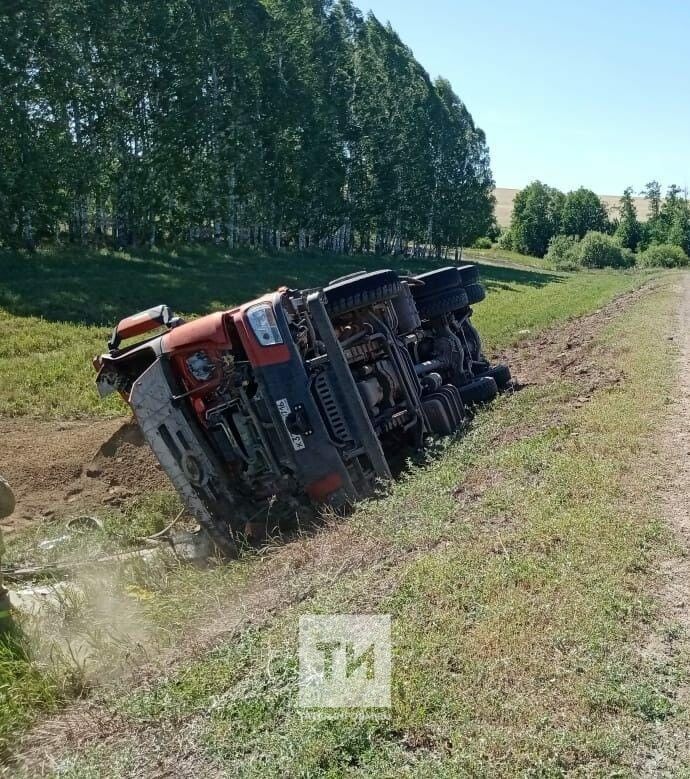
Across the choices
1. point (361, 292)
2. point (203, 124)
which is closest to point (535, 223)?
point (203, 124)

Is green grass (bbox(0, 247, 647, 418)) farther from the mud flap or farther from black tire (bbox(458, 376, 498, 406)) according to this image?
black tire (bbox(458, 376, 498, 406))

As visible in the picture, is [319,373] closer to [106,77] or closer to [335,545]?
[335,545]

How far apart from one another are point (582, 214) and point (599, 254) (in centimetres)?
1930

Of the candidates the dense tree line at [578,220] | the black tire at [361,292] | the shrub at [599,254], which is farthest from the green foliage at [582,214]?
the black tire at [361,292]

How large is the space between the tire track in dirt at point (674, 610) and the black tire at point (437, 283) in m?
2.93

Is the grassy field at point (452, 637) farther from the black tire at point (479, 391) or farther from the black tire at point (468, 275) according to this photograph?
the black tire at point (468, 275)

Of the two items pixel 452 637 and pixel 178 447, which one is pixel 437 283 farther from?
pixel 452 637

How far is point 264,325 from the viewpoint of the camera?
211 inches

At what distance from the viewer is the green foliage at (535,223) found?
7044 centimetres

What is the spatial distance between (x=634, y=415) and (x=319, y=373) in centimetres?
269

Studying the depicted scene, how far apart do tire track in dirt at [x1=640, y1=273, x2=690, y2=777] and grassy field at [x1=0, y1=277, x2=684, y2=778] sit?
0.16ft

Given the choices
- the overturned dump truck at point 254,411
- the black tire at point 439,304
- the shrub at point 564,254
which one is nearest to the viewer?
the overturned dump truck at point 254,411

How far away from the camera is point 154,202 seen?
73.0 ft

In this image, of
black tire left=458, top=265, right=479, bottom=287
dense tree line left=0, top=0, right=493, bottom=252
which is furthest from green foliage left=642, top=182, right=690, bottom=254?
black tire left=458, top=265, right=479, bottom=287
